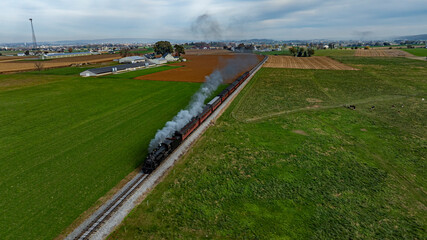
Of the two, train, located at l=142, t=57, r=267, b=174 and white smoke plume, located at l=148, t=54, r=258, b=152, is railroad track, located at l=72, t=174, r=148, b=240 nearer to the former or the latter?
train, located at l=142, t=57, r=267, b=174

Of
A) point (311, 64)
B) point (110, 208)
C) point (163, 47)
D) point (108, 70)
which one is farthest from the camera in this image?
point (163, 47)

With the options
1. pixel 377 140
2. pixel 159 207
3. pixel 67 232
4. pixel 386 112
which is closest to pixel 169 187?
pixel 159 207

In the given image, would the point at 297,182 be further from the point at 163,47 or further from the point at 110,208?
the point at 163,47

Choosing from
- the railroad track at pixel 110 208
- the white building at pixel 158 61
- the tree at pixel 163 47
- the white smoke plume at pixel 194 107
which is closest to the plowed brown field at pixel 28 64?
the tree at pixel 163 47

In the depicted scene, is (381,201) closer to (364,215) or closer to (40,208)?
(364,215)

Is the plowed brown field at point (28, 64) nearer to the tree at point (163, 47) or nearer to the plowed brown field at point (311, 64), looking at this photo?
the tree at point (163, 47)

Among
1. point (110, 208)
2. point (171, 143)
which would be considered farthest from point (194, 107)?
point (110, 208)
